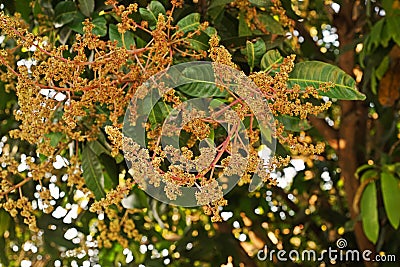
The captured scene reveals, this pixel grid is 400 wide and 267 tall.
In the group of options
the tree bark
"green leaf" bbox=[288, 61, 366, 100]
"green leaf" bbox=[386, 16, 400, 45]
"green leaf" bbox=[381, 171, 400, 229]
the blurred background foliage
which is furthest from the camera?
the tree bark

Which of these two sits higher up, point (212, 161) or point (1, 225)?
point (212, 161)

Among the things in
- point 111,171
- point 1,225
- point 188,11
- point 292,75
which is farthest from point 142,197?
point 292,75

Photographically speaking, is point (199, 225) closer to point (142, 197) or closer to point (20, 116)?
point (142, 197)

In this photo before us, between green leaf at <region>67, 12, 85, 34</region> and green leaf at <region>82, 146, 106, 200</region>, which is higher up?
Answer: green leaf at <region>67, 12, 85, 34</region>

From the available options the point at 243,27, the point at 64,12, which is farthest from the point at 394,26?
the point at 64,12

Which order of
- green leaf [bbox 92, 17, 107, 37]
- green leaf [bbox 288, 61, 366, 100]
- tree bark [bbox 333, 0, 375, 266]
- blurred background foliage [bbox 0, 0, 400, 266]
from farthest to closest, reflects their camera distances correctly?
1. tree bark [bbox 333, 0, 375, 266]
2. blurred background foliage [bbox 0, 0, 400, 266]
3. green leaf [bbox 92, 17, 107, 37]
4. green leaf [bbox 288, 61, 366, 100]

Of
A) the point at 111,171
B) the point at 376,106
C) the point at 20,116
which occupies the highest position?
the point at 20,116

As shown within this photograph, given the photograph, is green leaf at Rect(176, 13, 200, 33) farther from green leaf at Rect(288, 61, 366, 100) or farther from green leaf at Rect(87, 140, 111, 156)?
green leaf at Rect(87, 140, 111, 156)

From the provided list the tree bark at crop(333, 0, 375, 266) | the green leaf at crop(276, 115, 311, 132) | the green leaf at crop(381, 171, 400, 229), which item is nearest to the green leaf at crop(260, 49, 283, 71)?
the green leaf at crop(276, 115, 311, 132)

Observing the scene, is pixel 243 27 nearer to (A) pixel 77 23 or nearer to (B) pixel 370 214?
(A) pixel 77 23
